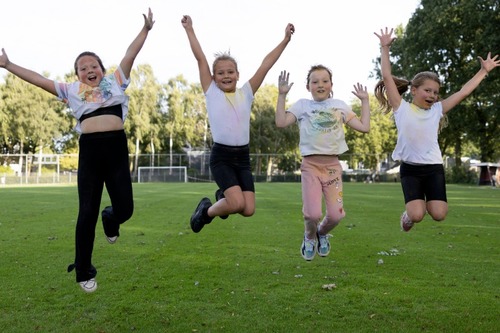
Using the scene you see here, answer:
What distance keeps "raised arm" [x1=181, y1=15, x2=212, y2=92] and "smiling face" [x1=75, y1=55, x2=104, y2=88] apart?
1.23 metres

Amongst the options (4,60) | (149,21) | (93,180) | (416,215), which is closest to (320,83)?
Result: (416,215)

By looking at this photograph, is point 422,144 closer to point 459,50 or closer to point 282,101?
point 282,101

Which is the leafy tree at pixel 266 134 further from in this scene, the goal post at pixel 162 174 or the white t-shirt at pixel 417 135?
the white t-shirt at pixel 417 135

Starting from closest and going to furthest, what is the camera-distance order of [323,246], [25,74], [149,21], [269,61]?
1. [25,74]
2. [149,21]
3. [269,61]
4. [323,246]

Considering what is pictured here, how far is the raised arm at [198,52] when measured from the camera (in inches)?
277

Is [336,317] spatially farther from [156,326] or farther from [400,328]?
[156,326]

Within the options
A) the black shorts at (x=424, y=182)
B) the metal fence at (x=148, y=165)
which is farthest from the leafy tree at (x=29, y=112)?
the black shorts at (x=424, y=182)

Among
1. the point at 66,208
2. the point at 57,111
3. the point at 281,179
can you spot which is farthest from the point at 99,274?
the point at 57,111

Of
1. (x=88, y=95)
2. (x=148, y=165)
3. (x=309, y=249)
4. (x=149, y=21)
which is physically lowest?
(x=309, y=249)

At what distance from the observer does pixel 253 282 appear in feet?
29.3

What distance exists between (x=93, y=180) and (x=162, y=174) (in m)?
66.8

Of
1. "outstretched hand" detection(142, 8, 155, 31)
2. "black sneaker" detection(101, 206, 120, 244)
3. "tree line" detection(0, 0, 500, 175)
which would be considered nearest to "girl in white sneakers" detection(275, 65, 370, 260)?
"outstretched hand" detection(142, 8, 155, 31)

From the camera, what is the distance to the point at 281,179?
71.6 metres

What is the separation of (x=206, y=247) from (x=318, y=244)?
16.5 feet
